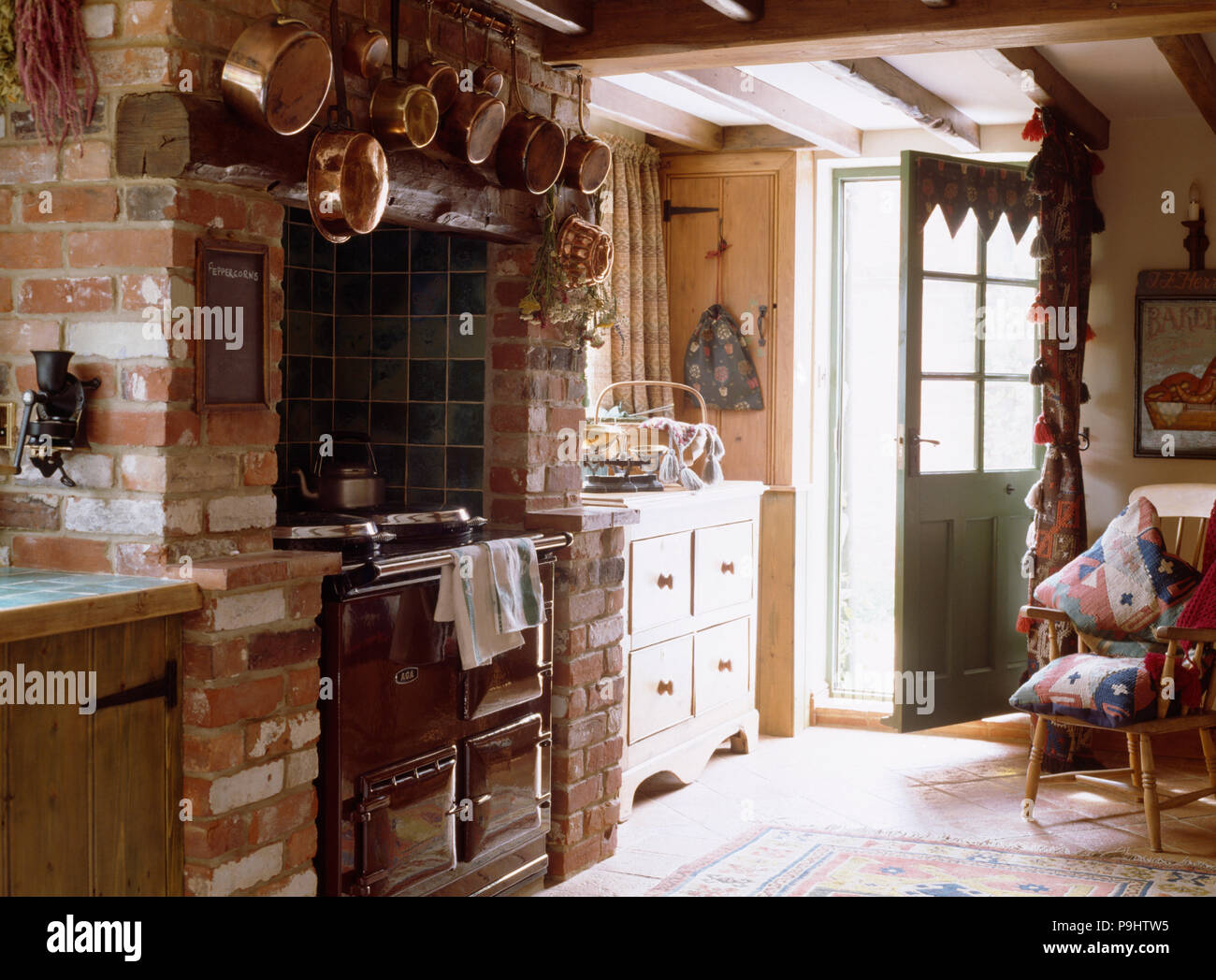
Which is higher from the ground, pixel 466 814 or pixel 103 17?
pixel 103 17

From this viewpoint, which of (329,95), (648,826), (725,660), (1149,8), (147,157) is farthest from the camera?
(725,660)

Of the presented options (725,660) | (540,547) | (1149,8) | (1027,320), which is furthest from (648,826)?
(1149,8)

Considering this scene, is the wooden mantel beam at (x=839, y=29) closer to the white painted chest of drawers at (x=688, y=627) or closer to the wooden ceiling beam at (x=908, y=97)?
the wooden ceiling beam at (x=908, y=97)

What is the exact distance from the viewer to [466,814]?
10.5 ft

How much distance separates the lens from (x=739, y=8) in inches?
128

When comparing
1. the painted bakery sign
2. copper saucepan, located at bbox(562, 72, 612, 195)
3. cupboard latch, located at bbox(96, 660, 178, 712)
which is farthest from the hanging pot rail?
the painted bakery sign

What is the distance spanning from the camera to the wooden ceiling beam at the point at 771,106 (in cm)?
428

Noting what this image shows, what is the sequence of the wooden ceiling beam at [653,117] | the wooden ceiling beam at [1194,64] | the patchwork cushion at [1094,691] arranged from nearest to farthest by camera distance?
the wooden ceiling beam at [1194,64] < the patchwork cushion at [1094,691] < the wooden ceiling beam at [653,117]

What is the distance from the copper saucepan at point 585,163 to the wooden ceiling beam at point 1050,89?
1193 millimetres

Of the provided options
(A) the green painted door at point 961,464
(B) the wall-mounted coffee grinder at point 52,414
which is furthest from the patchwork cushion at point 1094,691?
(B) the wall-mounted coffee grinder at point 52,414

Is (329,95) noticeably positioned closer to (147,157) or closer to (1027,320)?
(147,157)

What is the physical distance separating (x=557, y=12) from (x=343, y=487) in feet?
4.28

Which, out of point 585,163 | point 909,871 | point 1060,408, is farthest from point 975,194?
point 909,871

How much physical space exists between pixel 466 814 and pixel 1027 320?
307 cm
